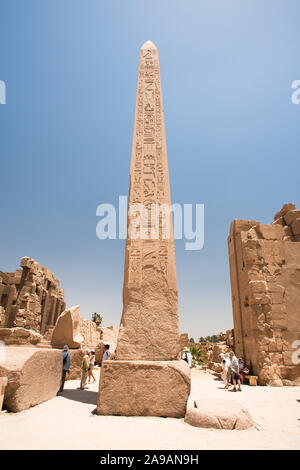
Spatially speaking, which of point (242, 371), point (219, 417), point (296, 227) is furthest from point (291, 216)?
point (219, 417)

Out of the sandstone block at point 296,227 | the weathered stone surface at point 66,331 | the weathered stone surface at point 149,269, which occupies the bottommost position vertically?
the weathered stone surface at point 66,331

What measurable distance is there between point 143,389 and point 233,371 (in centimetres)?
388

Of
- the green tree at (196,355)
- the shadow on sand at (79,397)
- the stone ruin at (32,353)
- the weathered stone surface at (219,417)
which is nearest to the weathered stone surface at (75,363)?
the stone ruin at (32,353)

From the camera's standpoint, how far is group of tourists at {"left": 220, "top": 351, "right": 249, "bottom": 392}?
611 centimetres

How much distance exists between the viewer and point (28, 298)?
1518 cm

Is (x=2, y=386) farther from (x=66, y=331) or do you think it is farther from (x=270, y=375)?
(x=270, y=375)

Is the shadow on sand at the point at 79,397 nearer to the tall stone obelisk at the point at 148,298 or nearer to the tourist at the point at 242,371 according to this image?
the tall stone obelisk at the point at 148,298

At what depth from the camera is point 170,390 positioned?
3207 millimetres

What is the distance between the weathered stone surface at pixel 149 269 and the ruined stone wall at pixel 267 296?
4.55 meters

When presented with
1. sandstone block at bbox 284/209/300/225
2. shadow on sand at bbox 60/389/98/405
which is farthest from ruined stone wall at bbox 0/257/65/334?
sandstone block at bbox 284/209/300/225

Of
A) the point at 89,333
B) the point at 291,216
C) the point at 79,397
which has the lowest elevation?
the point at 89,333

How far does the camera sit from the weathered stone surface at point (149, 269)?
3.61m
